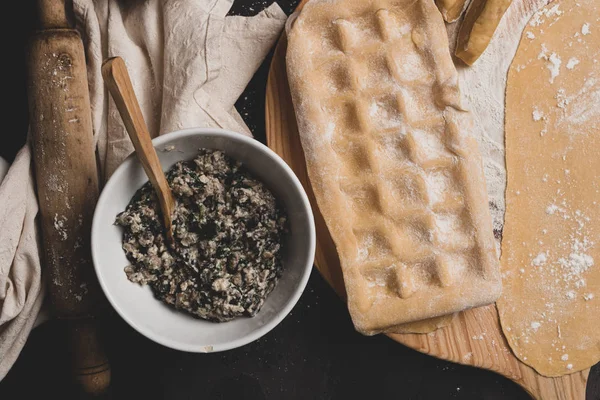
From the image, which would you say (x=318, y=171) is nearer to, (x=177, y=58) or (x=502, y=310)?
(x=177, y=58)

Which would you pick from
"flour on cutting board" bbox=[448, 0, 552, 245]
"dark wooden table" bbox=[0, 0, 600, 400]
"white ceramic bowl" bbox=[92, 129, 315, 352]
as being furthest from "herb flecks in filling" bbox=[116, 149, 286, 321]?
"flour on cutting board" bbox=[448, 0, 552, 245]

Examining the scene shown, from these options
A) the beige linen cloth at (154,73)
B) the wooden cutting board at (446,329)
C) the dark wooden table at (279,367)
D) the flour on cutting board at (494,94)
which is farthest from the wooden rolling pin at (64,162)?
the flour on cutting board at (494,94)

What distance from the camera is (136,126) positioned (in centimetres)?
100

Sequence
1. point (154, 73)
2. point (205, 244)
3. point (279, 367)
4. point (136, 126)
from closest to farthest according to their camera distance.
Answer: point (136, 126) < point (205, 244) < point (154, 73) < point (279, 367)

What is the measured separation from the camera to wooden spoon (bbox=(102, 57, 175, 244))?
0.92 metres

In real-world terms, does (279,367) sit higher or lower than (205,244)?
lower

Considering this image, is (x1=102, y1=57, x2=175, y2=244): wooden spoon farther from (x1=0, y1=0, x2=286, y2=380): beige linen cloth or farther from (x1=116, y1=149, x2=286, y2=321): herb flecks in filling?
(x1=0, y1=0, x2=286, y2=380): beige linen cloth

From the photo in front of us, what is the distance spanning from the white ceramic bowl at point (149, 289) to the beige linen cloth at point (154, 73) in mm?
185

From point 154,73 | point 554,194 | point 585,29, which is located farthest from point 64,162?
point 585,29

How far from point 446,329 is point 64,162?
3.39ft

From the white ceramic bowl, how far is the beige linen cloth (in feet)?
0.61

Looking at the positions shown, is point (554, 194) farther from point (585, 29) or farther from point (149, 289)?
point (149, 289)

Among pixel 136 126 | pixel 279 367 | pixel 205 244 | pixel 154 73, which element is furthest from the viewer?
pixel 279 367

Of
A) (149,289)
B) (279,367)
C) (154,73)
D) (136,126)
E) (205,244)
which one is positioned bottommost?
(279,367)
